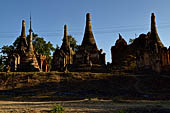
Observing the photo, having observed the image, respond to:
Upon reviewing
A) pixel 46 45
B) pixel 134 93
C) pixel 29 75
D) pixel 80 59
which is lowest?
pixel 134 93

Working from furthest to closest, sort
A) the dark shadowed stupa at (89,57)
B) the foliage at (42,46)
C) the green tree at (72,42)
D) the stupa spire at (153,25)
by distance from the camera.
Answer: the green tree at (72,42), the foliage at (42,46), the stupa spire at (153,25), the dark shadowed stupa at (89,57)

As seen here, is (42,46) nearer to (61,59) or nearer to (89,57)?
(61,59)

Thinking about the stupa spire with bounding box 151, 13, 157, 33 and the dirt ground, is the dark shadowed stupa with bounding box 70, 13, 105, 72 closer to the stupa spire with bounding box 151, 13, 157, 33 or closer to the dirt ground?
the stupa spire with bounding box 151, 13, 157, 33

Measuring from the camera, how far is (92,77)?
21.2m

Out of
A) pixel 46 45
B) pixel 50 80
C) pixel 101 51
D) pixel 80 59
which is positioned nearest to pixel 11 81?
pixel 50 80

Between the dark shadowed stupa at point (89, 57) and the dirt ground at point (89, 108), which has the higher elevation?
the dark shadowed stupa at point (89, 57)

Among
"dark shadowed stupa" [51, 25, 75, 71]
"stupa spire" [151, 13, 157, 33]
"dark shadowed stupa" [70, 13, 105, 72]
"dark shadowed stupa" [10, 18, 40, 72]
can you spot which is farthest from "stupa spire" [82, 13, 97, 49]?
"stupa spire" [151, 13, 157, 33]

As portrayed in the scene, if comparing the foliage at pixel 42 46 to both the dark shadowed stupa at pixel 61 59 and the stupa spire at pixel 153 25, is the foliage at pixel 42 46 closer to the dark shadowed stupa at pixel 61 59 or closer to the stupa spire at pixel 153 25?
the dark shadowed stupa at pixel 61 59

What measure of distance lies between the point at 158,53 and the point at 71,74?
11.2 m

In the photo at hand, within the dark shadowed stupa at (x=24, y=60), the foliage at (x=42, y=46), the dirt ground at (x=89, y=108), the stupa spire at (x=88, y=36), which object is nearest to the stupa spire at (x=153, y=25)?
the stupa spire at (x=88, y=36)

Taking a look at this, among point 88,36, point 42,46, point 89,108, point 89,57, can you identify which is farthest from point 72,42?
point 89,108

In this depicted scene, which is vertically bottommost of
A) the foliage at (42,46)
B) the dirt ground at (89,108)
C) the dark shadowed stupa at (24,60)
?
the dirt ground at (89,108)

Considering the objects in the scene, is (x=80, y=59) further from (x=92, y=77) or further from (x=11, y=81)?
(x=11, y=81)

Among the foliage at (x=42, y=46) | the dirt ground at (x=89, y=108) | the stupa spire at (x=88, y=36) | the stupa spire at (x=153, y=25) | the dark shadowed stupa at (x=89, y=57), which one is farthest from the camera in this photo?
the foliage at (x=42, y=46)
